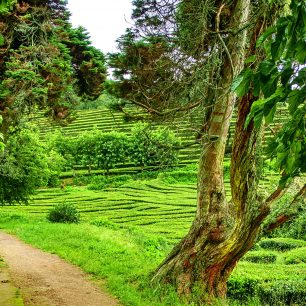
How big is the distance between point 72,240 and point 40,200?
2237 centimetres

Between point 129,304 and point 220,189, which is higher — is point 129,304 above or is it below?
below

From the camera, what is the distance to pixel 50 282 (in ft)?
26.7

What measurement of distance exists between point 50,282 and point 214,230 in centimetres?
314

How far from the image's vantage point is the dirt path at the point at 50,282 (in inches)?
271

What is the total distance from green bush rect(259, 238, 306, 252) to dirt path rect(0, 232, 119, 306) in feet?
33.1

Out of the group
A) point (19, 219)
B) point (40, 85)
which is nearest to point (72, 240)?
point (40, 85)

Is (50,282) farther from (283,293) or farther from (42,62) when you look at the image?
(42,62)

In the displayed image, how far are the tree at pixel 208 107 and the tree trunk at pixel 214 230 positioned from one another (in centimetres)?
2

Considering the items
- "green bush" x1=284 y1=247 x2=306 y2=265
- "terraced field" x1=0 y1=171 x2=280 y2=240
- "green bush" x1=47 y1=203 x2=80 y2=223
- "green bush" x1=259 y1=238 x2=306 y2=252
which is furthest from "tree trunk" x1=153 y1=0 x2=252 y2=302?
"green bush" x1=47 y1=203 x2=80 y2=223

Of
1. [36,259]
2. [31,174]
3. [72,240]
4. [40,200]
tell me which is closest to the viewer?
[36,259]

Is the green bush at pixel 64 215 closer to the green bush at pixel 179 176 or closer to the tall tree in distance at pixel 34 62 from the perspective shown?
the tall tree in distance at pixel 34 62

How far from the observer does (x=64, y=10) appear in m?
14.8

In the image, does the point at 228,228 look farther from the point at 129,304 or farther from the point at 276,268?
the point at 276,268

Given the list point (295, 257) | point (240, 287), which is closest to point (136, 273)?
point (240, 287)
